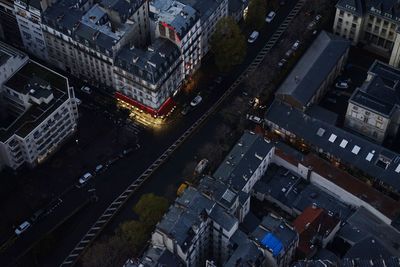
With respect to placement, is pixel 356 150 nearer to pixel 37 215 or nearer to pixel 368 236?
pixel 368 236

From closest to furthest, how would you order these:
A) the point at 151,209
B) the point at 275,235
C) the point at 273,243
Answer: the point at 273,243 → the point at 275,235 → the point at 151,209

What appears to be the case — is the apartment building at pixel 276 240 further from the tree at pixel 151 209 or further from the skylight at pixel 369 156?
the skylight at pixel 369 156

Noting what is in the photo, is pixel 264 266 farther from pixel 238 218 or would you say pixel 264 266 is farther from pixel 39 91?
pixel 39 91

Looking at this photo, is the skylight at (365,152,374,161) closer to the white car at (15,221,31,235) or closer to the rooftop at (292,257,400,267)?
the rooftop at (292,257,400,267)

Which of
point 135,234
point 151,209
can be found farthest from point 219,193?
point 135,234

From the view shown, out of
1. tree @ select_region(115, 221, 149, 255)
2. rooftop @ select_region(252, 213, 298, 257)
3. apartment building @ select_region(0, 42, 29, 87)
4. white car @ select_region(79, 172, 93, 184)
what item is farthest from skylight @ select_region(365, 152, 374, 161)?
apartment building @ select_region(0, 42, 29, 87)
